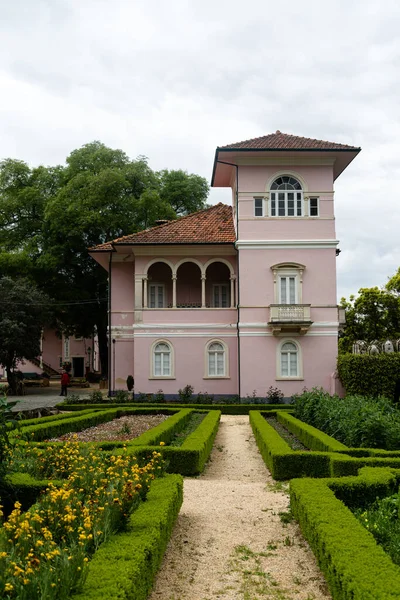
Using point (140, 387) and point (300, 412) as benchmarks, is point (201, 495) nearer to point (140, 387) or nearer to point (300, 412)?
point (300, 412)

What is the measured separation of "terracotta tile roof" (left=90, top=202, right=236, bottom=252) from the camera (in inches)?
1179

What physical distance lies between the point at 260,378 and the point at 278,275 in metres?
4.56

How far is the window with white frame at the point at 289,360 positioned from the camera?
2827 centimetres

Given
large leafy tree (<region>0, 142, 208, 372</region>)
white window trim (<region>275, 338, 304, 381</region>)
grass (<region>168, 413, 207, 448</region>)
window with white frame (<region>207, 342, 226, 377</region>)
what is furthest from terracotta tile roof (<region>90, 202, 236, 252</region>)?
grass (<region>168, 413, 207, 448</region>)

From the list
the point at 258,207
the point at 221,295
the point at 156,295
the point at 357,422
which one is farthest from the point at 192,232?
the point at 357,422

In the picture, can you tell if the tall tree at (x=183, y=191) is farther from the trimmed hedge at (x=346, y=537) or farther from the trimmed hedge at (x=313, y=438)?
the trimmed hedge at (x=346, y=537)

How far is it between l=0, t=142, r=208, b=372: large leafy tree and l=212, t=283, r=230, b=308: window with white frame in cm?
982

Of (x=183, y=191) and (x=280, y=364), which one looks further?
(x=183, y=191)

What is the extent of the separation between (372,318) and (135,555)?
127 ft

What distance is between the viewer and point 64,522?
239 inches

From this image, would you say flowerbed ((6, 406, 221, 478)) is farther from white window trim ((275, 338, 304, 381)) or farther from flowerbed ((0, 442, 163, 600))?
white window trim ((275, 338, 304, 381))

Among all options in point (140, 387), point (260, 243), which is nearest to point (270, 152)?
point (260, 243)

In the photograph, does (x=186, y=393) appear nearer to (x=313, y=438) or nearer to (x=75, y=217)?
(x=313, y=438)

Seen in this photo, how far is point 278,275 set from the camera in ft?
92.9
